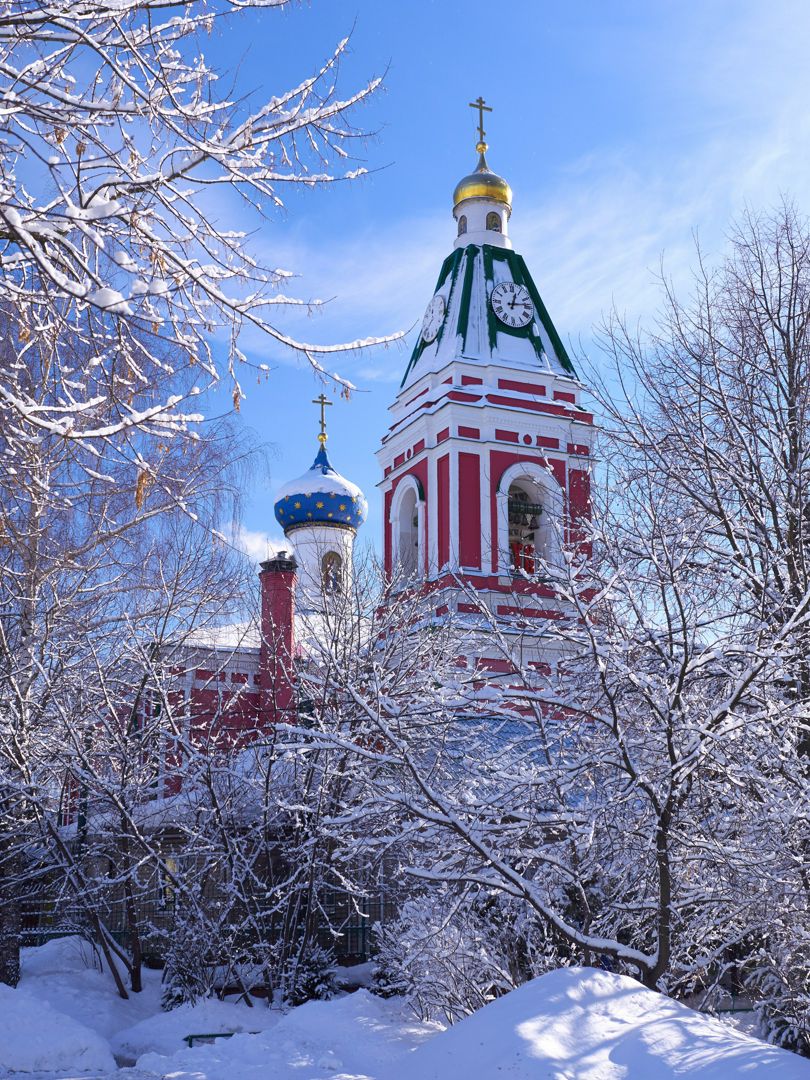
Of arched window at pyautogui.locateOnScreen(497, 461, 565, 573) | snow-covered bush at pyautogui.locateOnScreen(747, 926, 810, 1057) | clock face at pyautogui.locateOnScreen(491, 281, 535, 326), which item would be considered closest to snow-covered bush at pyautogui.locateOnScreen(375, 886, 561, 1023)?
snow-covered bush at pyautogui.locateOnScreen(747, 926, 810, 1057)

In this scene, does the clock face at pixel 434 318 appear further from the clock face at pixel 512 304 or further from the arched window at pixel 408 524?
the arched window at pixel 408 524

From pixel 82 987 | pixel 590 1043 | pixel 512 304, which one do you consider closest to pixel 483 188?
pixel 512 304

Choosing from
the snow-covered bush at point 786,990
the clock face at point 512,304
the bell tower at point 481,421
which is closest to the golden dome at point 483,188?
the bell tower at point 481,421

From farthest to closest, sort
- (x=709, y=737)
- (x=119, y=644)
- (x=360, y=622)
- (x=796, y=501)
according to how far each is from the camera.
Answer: (x=119, y=644) → (x=360, y=622) → (x=796, y=501) → (x=709, y=737)

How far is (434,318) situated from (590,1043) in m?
19.3

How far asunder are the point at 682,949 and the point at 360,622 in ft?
17.8

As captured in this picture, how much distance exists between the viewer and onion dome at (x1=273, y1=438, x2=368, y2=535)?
29359 mm

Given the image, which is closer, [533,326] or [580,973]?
[580,973]

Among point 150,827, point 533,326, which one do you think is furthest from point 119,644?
point 533,326

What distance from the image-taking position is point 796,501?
325 inches

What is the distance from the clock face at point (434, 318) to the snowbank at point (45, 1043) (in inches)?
630

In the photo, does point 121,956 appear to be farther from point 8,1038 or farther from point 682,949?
point 682,949

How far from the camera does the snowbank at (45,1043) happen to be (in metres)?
8.35

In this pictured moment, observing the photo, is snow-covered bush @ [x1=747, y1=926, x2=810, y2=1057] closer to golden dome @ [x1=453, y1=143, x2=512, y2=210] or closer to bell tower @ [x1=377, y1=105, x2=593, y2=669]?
bell tower @ [x1=377, y1=105, x2=593, y2=669]
